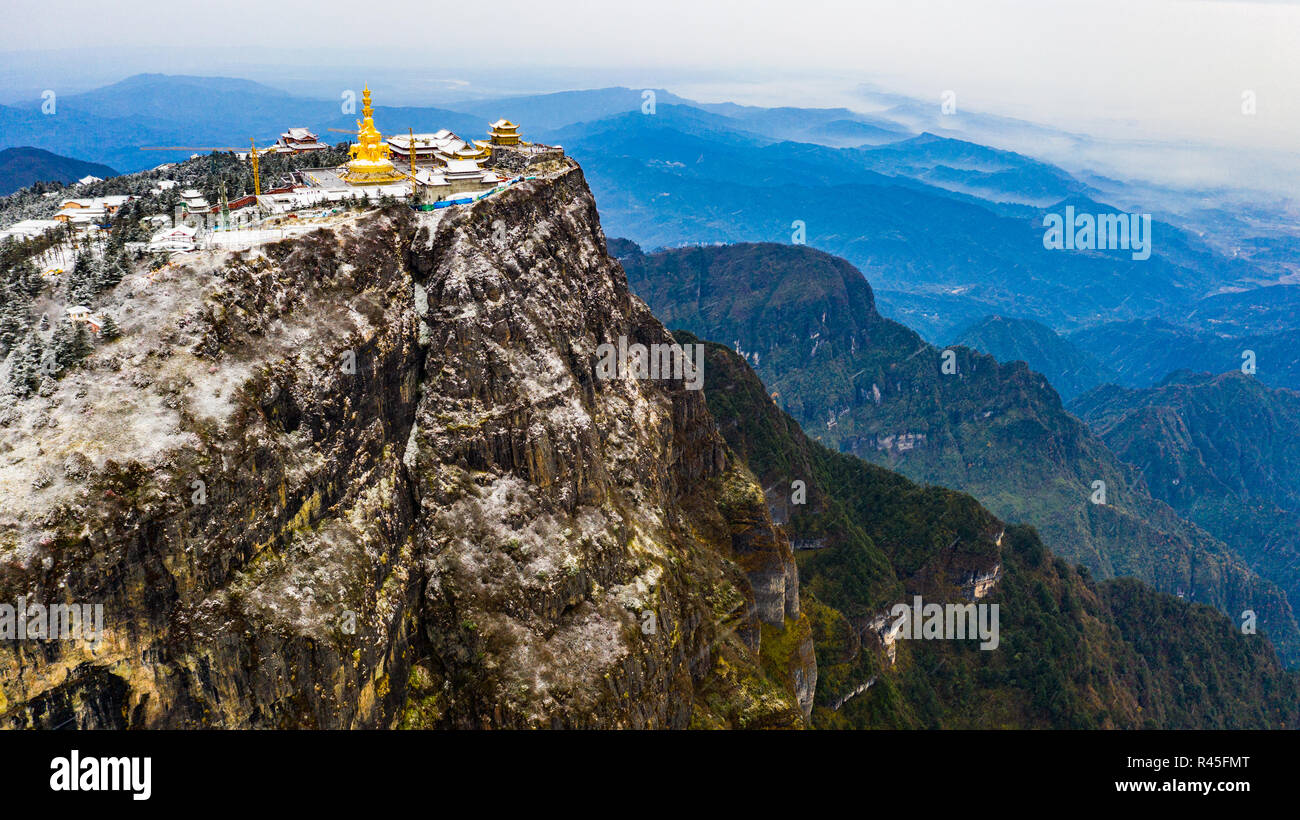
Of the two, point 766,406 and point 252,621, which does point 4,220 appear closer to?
point 252,621

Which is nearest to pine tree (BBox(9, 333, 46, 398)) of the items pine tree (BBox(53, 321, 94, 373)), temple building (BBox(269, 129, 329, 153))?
pine tree (BBox(53, 321, 94, 373))

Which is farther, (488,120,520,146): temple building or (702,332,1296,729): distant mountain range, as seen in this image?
(702,332,1296,729): distant mountain range

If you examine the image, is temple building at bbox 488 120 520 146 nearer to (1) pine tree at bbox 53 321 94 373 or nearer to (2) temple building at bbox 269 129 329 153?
(2) temple building at bbox 269 129 329 153

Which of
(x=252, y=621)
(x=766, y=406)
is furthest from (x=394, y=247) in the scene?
(x=766, y=406)

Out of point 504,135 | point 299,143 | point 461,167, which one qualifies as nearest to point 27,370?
point 461,167

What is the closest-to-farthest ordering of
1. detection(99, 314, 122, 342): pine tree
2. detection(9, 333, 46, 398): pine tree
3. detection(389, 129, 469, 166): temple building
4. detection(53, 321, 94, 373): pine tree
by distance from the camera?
detection(9, 333, 46, 398): pine tree
detection(53, 321, 94, 373): pine tree
detection(99, 314, 122, 342): pine tree
detection(389, 129, 469, 166): temple building

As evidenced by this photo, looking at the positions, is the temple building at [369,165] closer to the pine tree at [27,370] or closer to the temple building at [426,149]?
the temple building at [426,149]

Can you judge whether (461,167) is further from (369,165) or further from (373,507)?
(373,507)
